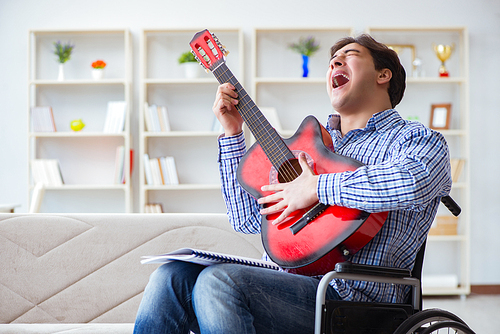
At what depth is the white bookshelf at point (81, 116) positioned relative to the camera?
3789mm

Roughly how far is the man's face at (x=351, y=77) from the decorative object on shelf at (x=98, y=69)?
109 inches

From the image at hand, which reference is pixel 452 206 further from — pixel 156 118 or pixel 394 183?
pixel 156 118

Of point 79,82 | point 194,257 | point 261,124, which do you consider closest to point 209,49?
point 261,124

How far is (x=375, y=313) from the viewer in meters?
0.99

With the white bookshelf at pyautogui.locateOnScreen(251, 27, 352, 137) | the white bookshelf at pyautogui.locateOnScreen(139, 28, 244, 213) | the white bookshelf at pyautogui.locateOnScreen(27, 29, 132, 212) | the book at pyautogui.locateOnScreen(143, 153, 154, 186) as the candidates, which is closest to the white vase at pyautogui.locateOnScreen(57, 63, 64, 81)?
the white bookshelf at pyautogui.locateOnScreen(27, 29, 132, 212)

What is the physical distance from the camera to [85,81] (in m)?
3.57

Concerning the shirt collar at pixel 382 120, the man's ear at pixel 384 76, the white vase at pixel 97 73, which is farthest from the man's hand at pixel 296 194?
the white vase at pixel 97 73

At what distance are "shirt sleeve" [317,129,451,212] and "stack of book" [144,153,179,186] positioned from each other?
2737 millimetres

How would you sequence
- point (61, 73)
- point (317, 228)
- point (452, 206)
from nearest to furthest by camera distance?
point (317, 228) → point (452, 206) → point (61, 73)

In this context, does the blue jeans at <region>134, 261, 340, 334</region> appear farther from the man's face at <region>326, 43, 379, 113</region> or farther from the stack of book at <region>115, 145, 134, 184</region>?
the stack of book at <region>115, 145, 134, 184</region>

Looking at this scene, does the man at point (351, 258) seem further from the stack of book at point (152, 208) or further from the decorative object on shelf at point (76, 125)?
the decorative object on shelf at point (76, 125)

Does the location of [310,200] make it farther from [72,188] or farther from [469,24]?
[469,24]

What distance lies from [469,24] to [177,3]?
2457mm

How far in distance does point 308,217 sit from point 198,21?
3127 mm
